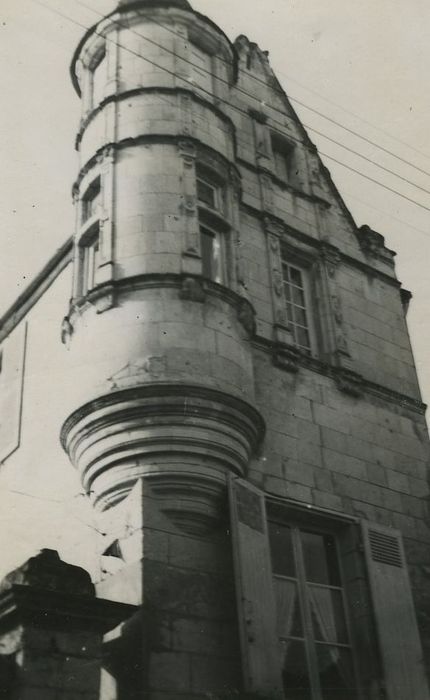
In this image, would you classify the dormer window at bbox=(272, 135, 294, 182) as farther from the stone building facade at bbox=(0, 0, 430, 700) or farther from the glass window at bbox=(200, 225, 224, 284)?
the glass window at bbox=(200, 225, 224, 284)

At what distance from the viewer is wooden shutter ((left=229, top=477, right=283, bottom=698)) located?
8.84 m

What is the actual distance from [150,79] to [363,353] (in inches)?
213

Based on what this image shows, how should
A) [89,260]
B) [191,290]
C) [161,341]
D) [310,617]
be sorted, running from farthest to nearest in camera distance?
[89,260] → [191,290] → [161,341] → [310,617]

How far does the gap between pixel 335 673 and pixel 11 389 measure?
679cm

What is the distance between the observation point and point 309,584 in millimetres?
10594

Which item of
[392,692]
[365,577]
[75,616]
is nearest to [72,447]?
[75,616]

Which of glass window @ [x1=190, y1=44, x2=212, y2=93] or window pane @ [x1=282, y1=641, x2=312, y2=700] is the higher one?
glass window @ [x1=190, y1=44, x2=212, y2=93]

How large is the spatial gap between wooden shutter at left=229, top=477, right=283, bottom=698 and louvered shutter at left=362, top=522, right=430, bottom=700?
1738 mm

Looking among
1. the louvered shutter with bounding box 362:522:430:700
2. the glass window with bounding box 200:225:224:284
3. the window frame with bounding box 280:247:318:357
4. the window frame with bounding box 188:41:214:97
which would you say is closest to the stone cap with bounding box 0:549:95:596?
the louvered shutter with bounding box 362:522:430:700

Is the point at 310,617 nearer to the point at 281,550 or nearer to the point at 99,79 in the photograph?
the point at 281,550

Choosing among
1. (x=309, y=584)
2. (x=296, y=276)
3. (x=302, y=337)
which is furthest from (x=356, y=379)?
(x=309, y=584)

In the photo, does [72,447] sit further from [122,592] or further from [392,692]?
[392,692]

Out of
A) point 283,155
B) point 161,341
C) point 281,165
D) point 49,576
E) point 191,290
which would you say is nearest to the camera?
point 49,576

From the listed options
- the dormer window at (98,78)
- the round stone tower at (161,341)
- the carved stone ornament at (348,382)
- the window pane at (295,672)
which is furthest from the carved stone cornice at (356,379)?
the dormer window at (98,78)
